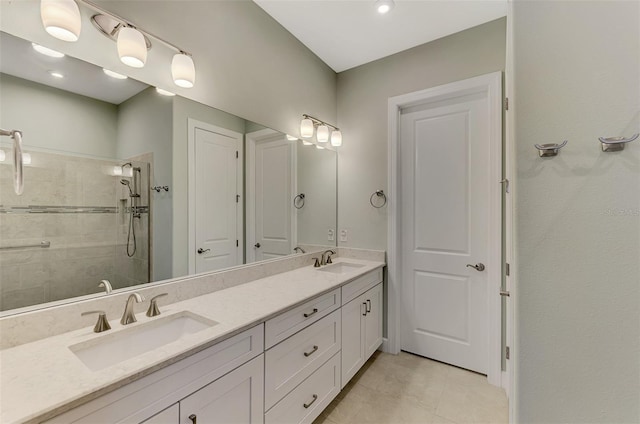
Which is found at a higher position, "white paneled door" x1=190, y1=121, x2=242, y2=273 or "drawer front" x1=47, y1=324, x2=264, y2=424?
"white paneled door" x1=190, y1=121, x2=242, y2=273

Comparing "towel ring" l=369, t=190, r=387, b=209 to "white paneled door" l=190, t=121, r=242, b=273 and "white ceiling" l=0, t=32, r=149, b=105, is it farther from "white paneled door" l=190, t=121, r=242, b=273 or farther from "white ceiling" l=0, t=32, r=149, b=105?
"white ceiling" l=0, t=32, r=149, b=105

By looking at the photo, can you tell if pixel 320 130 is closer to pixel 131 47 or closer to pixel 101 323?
pixel 131 47

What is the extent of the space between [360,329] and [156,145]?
190cm

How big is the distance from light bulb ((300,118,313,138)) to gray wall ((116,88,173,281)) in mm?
1137

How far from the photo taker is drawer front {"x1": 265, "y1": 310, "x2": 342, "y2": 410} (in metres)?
1.26

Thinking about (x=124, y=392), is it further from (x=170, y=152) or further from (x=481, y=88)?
(x=481, y=88)

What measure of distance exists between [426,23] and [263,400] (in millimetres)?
2796

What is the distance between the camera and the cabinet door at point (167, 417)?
833 millimetres

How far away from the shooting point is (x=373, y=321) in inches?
91.7

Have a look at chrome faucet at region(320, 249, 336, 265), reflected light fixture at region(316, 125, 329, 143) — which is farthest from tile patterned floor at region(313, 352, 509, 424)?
reflected light fixture at region(316, 125, 329, 143)

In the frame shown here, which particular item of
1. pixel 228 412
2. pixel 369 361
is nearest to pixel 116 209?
pixel 228 412

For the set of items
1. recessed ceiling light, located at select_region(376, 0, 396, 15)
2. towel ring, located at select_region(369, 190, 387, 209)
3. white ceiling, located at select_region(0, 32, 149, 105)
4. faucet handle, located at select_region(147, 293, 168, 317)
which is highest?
recessed ceiling light, located at select_region(376, 0, 396, 15)

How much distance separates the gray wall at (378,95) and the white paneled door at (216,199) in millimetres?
1284

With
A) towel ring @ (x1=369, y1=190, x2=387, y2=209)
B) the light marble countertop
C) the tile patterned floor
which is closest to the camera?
the light marble countertop
